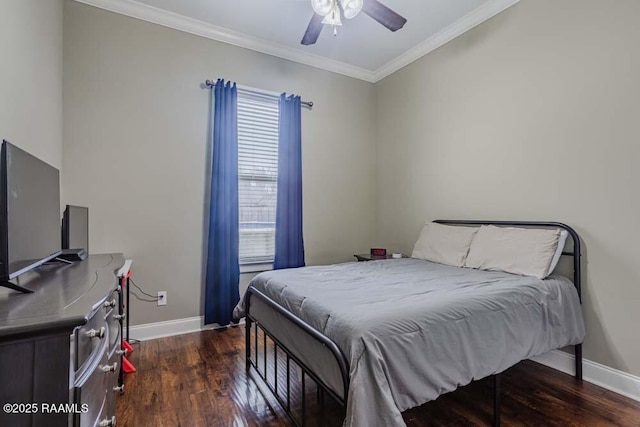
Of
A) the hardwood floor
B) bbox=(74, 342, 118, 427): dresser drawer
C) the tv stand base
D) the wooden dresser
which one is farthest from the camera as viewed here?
the hardwood floor

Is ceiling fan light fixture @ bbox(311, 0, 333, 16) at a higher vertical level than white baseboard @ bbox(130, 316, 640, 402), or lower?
higher

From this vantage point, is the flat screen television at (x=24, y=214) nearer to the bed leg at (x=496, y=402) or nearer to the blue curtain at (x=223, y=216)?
the blue curtain at (x=223, y=216)

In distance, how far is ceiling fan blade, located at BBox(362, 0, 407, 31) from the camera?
2144 mm

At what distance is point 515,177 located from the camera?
2611 millimetres

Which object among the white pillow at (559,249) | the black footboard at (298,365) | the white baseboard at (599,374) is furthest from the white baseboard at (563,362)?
the black footboard at (298,365)

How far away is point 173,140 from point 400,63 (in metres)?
2.69

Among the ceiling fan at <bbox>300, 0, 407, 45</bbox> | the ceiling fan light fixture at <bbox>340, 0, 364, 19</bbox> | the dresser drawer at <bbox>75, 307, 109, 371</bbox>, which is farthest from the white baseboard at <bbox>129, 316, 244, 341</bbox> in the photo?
the ceiling fan light fixture at <bbox>340, 0, 364, 19</bbox>

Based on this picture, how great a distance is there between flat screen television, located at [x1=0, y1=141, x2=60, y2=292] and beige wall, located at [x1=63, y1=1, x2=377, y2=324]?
3.59 ft

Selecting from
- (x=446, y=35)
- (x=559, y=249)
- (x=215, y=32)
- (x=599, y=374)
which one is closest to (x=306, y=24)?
(x=215, y=32)

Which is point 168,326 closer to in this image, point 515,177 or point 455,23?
point 515,177

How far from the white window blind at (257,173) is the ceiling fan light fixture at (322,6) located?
55.0 inches

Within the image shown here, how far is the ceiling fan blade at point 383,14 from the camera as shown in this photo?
214cm

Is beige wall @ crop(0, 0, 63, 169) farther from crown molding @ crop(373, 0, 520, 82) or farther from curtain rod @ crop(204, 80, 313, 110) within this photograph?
crown molding @ crop(373, 0, 520, 82)

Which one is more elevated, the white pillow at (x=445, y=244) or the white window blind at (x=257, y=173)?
the white window blind at (x=257, y=173)
